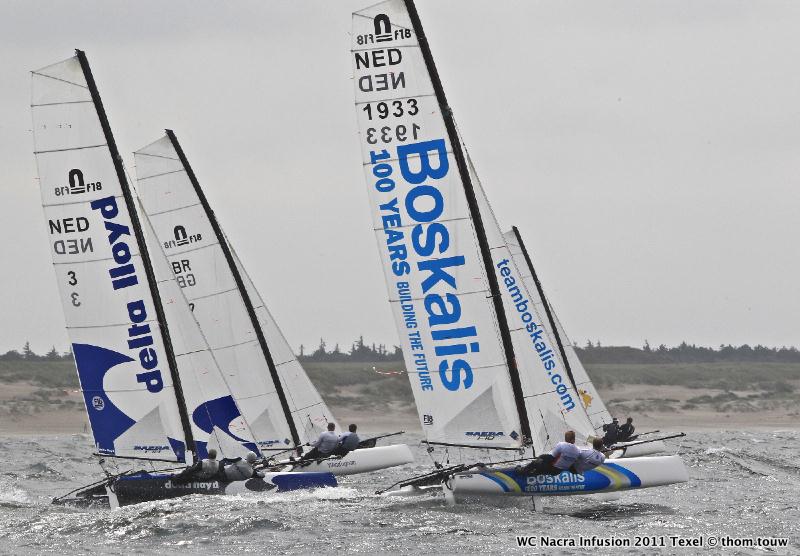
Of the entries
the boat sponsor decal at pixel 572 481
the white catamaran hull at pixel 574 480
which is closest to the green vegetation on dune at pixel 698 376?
the white catamaran hull at pixel 574 480

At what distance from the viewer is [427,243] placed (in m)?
22.6

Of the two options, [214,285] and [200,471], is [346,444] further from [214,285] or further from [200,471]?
[214,285]

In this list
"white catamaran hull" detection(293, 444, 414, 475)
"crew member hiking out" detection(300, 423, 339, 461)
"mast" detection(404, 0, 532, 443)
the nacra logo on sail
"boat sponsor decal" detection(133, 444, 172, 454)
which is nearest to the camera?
"mast" detection(404, 0, 532, 443)

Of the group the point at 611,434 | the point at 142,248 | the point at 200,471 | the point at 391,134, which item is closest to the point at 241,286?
the point at 142,248

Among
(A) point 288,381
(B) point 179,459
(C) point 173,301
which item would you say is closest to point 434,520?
(B) point 179,459

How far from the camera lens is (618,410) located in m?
59.5

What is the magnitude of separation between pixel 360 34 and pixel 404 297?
149 inches

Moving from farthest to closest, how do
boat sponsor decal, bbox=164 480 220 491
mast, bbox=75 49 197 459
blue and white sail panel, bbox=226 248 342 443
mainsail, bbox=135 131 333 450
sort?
1. blue and white sail panel, bbox=226 248 342 443
2. mainsail, bbox=135 131 333 450
3. mast, bbox=75 49 197 459
4. boat sponsor decal, bbox=164 480 220 491

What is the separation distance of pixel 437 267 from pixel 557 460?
10.7ft

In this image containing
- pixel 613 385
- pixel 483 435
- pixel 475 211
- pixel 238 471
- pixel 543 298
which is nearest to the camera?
pixel 475 211

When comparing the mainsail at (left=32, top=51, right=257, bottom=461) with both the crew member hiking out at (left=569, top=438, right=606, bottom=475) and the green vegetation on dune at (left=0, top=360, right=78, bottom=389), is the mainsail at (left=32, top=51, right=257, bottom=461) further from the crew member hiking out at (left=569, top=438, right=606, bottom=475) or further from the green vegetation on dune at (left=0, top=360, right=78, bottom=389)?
the green vegetation on dune at (left=0, top=360, right=78, bottom=389)

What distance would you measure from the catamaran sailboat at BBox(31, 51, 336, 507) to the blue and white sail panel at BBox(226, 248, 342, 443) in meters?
5.53

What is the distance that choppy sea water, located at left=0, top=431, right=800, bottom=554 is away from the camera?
62.6 ft

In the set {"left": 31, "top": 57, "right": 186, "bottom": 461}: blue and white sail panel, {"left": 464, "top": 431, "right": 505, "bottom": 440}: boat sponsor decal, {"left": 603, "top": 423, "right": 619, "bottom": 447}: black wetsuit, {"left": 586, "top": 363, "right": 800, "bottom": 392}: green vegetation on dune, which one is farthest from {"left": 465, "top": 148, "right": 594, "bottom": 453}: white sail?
{"left": 586, "top": 363, "right": 800, "bottom": 392}: green vegetation on dune
